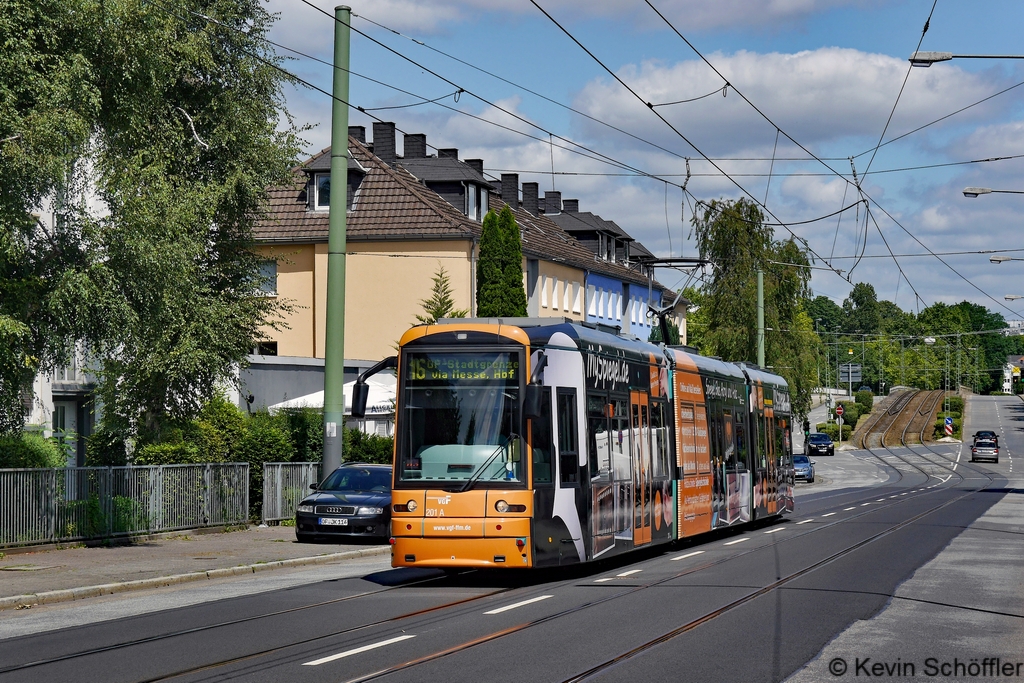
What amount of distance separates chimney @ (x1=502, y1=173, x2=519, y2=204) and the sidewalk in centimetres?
4649

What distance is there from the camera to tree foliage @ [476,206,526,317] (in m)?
48.8

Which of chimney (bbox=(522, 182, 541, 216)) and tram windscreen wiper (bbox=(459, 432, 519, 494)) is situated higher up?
chimney (bbox=(522, 182, 541, 216))

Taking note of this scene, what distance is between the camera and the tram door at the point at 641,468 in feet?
61.0

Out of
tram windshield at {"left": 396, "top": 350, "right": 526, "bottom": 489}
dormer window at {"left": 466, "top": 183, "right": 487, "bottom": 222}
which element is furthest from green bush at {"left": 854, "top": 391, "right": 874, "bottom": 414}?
tram windshield at {"left": 396, "top": 350, "right": 526, "bottom": 489}

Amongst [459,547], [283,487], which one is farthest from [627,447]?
[283,487]

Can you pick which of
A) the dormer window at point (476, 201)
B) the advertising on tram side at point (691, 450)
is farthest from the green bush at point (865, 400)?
the advertising on tram side at point (691, 450)

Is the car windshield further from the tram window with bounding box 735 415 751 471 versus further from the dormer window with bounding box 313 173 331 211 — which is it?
the dormer window with bounding box 313 173 331 211

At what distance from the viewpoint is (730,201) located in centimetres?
6162

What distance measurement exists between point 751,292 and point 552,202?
21143 millimetres

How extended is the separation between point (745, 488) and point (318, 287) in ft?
106

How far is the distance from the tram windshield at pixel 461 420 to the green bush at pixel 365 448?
14.8 m

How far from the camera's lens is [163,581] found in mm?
16703

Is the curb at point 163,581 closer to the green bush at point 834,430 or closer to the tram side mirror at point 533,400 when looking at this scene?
the tram side mirror at point 533,400

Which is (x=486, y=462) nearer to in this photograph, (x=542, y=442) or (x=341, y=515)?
(x=542, y=442)
